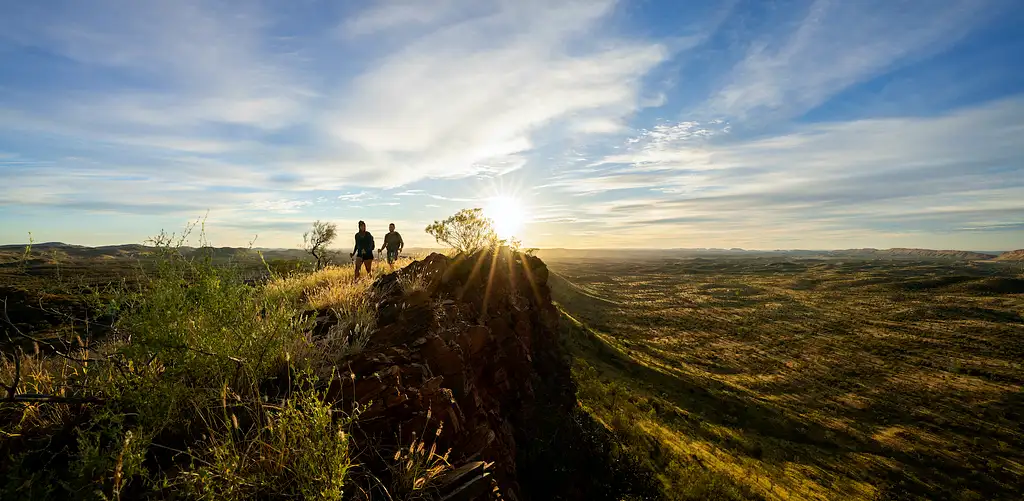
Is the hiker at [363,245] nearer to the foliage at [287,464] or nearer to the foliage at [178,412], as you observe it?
the foliage at [178,412]

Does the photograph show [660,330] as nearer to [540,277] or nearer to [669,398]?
[669,398]

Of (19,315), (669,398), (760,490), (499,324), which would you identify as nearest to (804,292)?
(669,398)

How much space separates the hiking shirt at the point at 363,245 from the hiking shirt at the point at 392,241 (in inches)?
79.5

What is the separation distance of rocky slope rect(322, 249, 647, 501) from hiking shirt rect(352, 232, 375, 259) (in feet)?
6.71

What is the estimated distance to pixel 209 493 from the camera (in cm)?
220

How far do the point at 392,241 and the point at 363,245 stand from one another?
7.40ft

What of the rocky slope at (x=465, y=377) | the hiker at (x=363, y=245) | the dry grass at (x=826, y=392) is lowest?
the dry grass at (x=826, y=392)

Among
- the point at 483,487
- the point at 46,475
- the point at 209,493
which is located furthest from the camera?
the point at 483,487

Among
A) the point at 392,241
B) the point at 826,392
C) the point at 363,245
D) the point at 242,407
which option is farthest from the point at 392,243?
the point at 826,392

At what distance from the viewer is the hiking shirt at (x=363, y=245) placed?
12578 millimetres

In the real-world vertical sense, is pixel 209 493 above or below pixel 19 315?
above

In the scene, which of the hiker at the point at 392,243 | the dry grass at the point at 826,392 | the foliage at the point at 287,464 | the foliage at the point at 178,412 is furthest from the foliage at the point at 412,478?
the dry grass at the point at 826,392

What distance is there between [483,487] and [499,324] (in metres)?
7.65

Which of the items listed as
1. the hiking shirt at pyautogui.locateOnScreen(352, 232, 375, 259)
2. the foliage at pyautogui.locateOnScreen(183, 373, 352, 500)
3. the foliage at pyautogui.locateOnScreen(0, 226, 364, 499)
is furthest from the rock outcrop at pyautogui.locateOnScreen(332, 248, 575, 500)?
the hiking shirt at pyautogui.locateOnScreen(352, 232, 375, 259)
